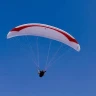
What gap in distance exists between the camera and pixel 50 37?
3873 inches

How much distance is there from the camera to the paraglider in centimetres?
9762

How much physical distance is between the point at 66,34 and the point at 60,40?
99 cm

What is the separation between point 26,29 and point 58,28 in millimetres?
3637

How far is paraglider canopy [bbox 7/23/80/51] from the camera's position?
9762cm

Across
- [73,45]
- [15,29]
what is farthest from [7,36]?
[73,45]

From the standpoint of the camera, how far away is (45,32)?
98062 millimetres

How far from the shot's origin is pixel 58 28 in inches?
3895

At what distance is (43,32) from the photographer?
9806cm

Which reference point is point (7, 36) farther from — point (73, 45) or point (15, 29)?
point (73, 45)

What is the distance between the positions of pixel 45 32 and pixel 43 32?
0.70 feet

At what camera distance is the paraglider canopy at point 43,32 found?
320ft

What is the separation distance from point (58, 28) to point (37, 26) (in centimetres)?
253

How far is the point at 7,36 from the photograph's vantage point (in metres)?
97.6

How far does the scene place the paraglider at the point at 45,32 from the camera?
97625 millimetres
